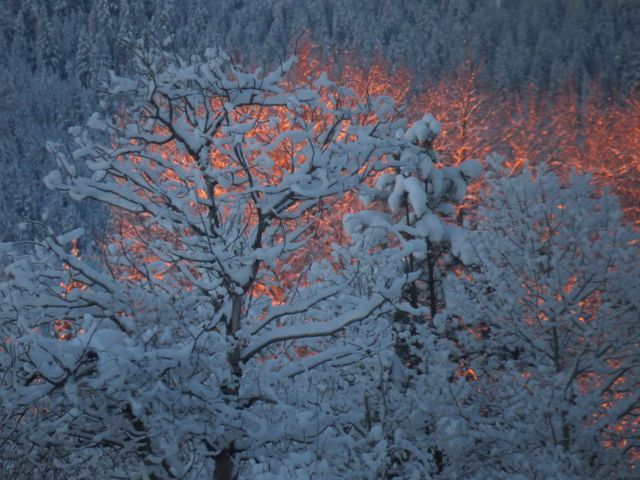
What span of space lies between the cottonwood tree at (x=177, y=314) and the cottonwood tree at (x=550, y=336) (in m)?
3.30

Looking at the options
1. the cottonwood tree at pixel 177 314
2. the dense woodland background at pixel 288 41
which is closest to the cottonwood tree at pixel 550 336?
the cottonwood tree at pixel 177 314

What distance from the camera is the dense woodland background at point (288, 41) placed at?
64688 mm

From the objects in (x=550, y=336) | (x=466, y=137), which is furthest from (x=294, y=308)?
(x=466, y=137)

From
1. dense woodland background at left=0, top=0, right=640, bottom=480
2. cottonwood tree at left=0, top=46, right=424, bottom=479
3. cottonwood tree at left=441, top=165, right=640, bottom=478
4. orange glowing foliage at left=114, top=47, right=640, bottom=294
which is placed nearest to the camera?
cottonwood tree at left=0, top=46, right=424, bottom=479

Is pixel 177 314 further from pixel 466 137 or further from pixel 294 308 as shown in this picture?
pixel 466 137

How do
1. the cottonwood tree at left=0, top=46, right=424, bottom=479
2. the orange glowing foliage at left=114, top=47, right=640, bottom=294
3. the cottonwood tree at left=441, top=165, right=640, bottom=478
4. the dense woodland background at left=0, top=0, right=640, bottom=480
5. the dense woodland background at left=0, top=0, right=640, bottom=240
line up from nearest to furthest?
1. the cottonwood tree at left=0, top=46, right=424, bottom=479
2. the dense woodland background at left=0, top=0, right=640, bottom=480
3. the cottonwood tree at left=441, top=165, right=640, bottom=478
4. the orange glowing foliage at left=114, top=47, right=640, bottom=294
5. the dense woodland background at left=0, top=0, right=640, bottom=240

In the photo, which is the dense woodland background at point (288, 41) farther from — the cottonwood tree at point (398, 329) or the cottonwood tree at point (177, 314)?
the cottonwood tree at point (177, 314)

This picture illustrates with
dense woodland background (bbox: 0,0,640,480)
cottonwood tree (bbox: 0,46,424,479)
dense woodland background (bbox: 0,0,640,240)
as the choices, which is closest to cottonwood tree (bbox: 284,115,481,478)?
dense woodland background (bbox: 0,0,640,480)

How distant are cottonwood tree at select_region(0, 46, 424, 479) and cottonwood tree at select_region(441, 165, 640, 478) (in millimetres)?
3297

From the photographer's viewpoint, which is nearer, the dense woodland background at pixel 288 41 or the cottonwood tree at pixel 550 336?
the cottonwood tree at pixel 550 336

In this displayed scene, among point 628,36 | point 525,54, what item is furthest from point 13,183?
point 628,36

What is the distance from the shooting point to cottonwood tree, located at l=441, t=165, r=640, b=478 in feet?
33.5

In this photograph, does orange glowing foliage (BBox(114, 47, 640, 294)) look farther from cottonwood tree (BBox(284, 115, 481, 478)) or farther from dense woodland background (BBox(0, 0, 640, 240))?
dense woodland background (BBox(0, 0, 640, 240))

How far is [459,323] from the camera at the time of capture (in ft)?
40.0
